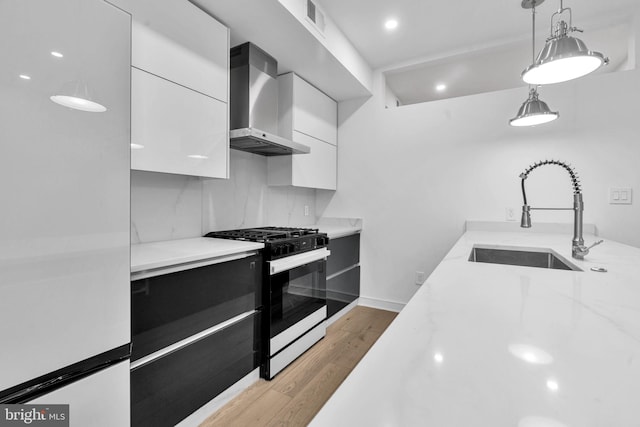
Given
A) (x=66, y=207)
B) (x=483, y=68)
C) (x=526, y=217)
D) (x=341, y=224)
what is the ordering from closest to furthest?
(x=66, y=207) → (x=526, y=217) → (x=483, y=68) → (x=341, y=224)

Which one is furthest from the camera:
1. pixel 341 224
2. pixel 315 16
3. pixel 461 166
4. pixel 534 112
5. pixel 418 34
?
pixel 341 224

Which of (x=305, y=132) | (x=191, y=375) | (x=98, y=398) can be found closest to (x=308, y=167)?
(x=305, y=132)

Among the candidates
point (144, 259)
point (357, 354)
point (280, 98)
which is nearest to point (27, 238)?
point (144, 259)

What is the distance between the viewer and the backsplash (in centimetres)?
182

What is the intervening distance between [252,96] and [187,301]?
149 cm

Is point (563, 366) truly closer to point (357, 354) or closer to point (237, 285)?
point (237, 285)

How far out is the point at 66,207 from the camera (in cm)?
86

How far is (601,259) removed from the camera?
1365mm

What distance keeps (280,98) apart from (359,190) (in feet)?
4.22

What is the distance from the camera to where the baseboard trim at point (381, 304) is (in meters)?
3.23

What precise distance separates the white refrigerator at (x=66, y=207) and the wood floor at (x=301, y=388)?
2.54ft

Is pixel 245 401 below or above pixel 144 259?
below

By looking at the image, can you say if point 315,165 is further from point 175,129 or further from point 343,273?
point 175,129

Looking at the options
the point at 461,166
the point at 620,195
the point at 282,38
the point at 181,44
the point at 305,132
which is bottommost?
the point at 620,195
